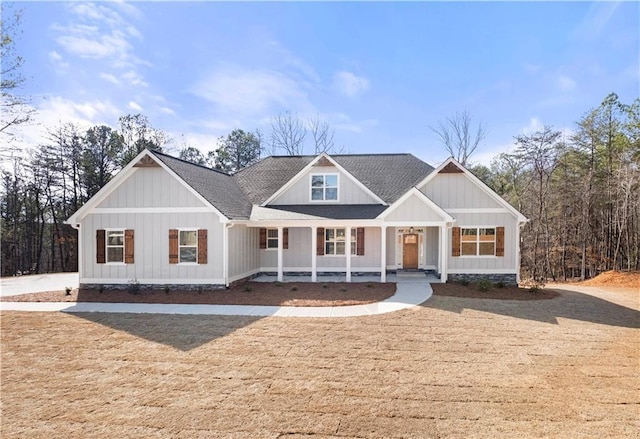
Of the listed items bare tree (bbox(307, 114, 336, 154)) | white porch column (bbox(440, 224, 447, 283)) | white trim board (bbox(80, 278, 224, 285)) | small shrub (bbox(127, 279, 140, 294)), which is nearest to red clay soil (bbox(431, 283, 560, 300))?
white porch column (bbox(440, 224, 447, 283))

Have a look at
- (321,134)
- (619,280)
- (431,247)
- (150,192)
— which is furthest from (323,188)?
(619,280)

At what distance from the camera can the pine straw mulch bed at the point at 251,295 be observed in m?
11.0

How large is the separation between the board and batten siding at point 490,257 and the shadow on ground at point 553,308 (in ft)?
8.20

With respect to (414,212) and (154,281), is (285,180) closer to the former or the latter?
(414,212)

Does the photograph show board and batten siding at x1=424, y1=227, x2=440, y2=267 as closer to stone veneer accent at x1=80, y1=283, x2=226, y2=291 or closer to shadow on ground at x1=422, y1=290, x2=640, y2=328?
shadow on ground at x1=422, y1=290, x2=640, y2=328

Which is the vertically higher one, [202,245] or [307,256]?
[202,245]

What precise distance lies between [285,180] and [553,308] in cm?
1296

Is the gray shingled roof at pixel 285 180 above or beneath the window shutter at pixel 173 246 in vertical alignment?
above

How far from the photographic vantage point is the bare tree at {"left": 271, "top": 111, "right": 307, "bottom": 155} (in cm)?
3003

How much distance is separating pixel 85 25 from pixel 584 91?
1016 inches

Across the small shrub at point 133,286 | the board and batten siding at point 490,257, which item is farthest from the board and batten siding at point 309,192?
the small shrub at point 133,286

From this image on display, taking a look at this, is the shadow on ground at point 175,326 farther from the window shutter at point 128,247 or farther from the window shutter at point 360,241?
the window shutter at point 360,241

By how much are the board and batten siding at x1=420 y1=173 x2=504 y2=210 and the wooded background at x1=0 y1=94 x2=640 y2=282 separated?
9.27m

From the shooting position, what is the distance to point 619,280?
16.8 metres
